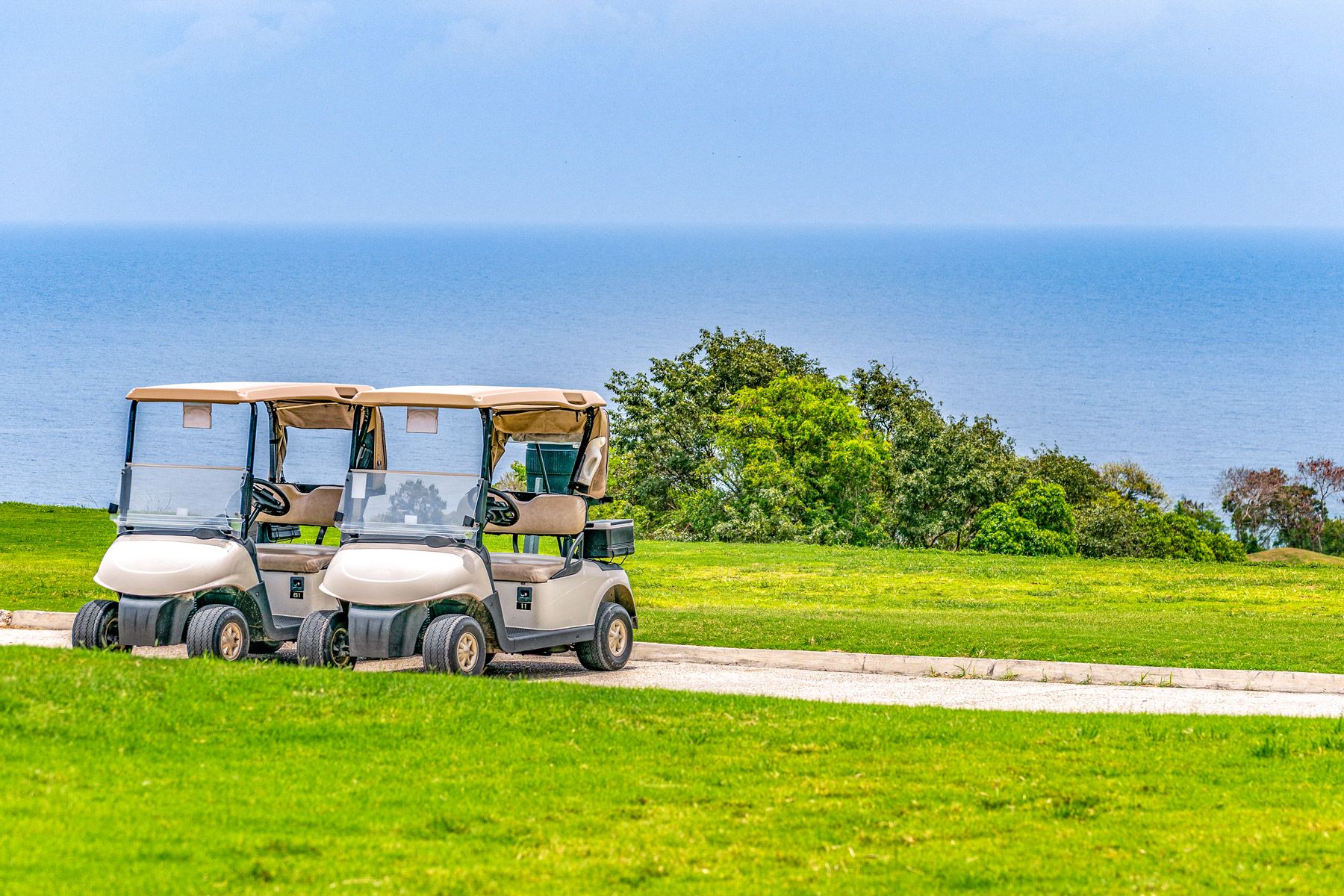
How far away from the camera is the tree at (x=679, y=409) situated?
43.1 metres

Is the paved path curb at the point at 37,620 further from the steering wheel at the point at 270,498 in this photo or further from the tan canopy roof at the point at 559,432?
the tan canopy roof at the point at 559,432

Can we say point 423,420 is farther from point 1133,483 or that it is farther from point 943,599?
point 1133,483

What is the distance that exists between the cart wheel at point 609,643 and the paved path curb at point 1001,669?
30.5 inches

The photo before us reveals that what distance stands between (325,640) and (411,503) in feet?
4.26

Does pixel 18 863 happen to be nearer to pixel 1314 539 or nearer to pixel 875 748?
pixel 875 748

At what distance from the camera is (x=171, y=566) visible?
12.5 metres

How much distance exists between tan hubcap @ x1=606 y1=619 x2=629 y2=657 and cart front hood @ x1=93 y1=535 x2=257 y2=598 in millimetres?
3155

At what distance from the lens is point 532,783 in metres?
7.84

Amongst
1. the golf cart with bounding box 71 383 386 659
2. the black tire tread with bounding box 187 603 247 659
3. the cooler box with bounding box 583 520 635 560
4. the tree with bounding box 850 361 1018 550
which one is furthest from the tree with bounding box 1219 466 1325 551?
the black tire tread with bounding box 187 603 247 659

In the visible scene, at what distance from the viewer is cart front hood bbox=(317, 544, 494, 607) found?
11750 mm

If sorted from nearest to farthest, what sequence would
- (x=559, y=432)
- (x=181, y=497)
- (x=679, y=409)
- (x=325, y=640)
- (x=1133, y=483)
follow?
1. (x=325, y=640)
2. (x=181, y=497)
3. (x=559, y=432)
4. (x=679, y=409)
5. (x=1133, y=483)

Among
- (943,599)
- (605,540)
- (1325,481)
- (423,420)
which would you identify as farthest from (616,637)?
(1325,481)

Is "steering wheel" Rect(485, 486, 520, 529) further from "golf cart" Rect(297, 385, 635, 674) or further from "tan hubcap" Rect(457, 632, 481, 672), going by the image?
"tan hubcap" Rect(457, 632, 481, 672)

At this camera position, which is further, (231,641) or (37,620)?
(37,620)
